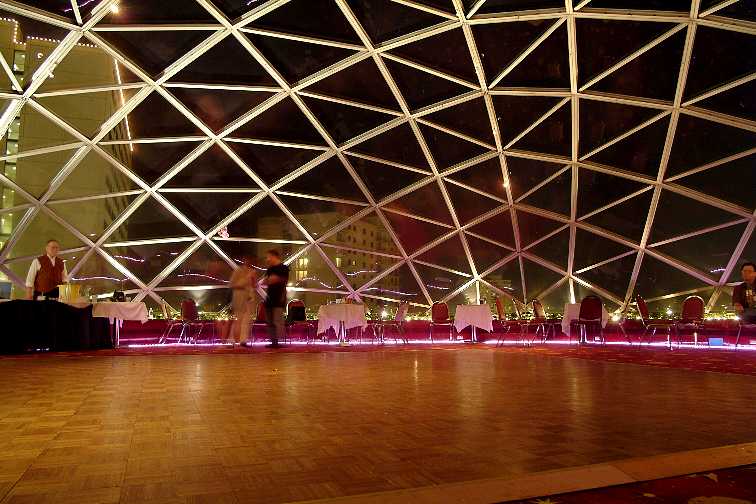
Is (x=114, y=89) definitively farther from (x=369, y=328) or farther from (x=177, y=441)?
(x=177, y=441)

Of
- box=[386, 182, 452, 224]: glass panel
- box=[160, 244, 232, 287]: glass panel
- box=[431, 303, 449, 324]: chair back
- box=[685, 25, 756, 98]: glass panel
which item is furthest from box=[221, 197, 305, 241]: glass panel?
box=[685, 25, 756, 98]: glass panel

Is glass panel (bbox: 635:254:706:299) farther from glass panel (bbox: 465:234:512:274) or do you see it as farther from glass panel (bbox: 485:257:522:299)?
glass panel (bbox: 465:234:512:274)

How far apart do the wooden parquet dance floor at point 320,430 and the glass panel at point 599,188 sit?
1017 centimetres

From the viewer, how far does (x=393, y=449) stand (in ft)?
8.98

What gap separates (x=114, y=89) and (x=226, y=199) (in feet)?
16.7

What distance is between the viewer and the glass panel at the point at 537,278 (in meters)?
18.5

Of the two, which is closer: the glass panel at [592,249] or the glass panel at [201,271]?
the glass panel at [592,249]

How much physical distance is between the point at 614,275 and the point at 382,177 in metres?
8.33

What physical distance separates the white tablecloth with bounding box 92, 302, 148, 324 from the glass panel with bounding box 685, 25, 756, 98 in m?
14.2

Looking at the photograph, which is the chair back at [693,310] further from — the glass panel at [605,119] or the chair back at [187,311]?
the chair back at [187,311]

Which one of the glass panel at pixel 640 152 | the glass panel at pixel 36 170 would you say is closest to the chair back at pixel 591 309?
the glass panel at pixel 640 152

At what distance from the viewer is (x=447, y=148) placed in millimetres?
16328

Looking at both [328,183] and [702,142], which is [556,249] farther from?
[328,183]

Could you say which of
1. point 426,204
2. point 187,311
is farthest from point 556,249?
point 187,311
